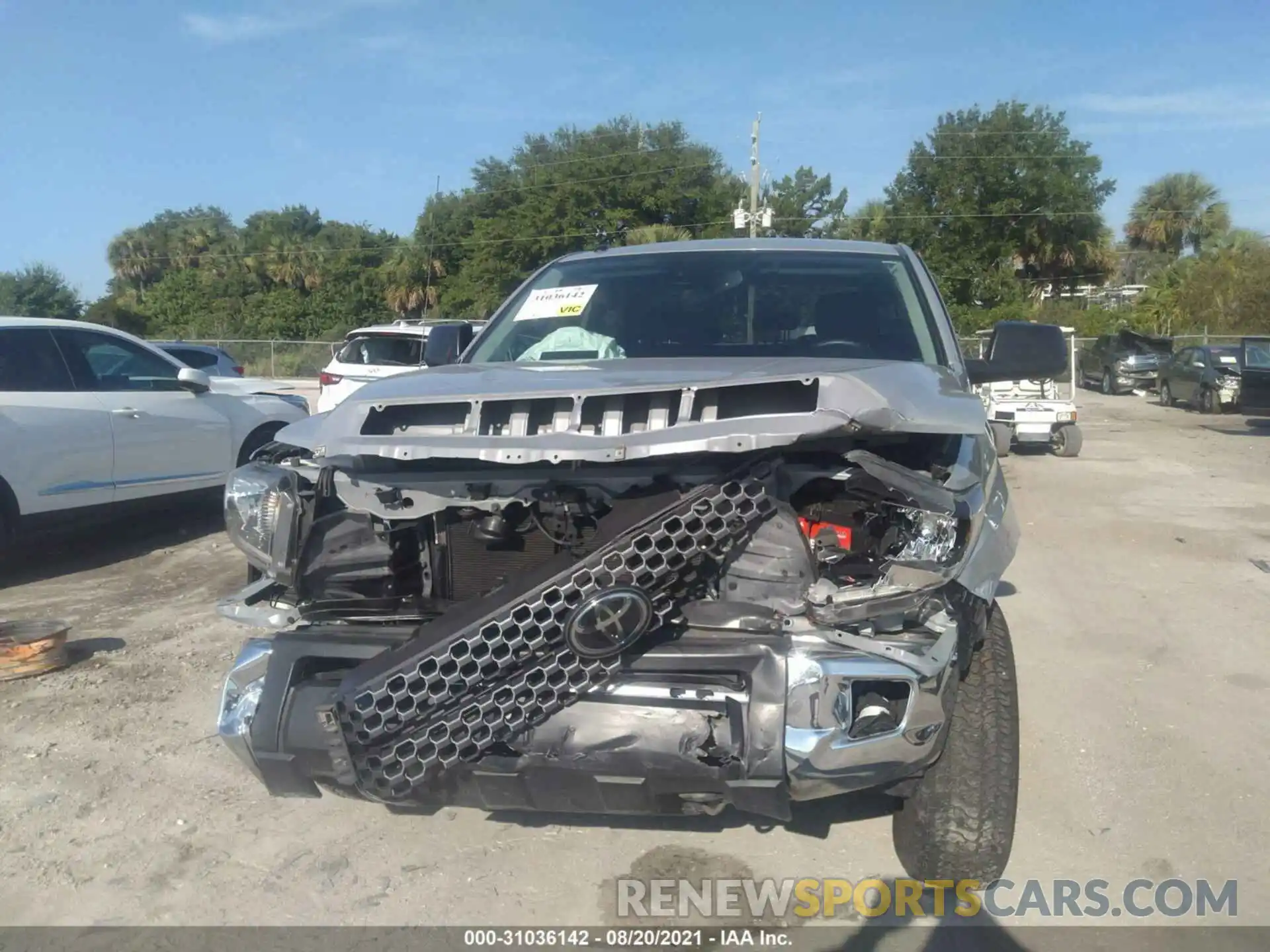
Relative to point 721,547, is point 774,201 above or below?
above

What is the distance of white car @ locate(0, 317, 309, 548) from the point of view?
703 cm

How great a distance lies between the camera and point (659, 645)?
109 inches

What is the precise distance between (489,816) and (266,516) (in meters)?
1.31

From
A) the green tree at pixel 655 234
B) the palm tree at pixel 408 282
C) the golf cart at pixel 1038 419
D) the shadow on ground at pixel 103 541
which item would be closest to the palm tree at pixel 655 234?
the green tree at pixel 655 234

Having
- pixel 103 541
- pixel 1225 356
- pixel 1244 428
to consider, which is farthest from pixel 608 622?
pixel 1225 356

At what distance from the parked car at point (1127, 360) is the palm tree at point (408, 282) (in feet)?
83.8

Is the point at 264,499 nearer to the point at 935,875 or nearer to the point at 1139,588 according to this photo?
the point at 935,875

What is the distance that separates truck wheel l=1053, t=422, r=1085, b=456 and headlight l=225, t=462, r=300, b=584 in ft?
46.0

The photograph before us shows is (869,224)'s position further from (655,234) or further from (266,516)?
(266,516)

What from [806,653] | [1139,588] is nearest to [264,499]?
[806,653]

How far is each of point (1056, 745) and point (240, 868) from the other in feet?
9.95

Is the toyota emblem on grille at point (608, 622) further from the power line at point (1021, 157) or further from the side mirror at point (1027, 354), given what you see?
the power line at point (1021, 157)

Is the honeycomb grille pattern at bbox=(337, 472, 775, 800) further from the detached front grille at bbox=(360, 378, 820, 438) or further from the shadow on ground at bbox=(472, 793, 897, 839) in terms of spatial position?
the shadow on ground at bbox=(472, 793, 897, 839)

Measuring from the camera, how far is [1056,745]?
4.40 meters
